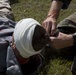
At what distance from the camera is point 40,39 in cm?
277

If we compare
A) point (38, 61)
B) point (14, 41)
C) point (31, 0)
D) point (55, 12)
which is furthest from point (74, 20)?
point (31, 0)

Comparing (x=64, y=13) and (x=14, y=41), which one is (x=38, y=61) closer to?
(x=14, y=41)

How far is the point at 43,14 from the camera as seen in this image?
18.4 ft

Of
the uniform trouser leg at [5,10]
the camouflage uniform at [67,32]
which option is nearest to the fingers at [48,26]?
the camouflage uniform at [67,32]

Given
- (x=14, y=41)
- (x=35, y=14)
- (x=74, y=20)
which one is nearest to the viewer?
(x=14, y=41)

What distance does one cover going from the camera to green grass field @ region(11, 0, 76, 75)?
3.94 meters

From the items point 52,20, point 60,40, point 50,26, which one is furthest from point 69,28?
point 60,40

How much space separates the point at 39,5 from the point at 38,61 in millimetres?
2941

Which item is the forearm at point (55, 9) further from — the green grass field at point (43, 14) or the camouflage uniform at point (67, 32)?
the green grass field at point (43, 14)

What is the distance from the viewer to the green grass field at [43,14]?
3940 mm

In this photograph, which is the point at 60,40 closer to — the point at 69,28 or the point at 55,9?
the point at 55,9

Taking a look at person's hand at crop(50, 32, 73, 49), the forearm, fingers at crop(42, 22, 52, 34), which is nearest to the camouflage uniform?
the forearm

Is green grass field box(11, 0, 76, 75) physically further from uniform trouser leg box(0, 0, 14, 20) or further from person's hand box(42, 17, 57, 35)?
person's hand box(42, 17, 57, 35)

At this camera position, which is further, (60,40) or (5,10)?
(5,10)
